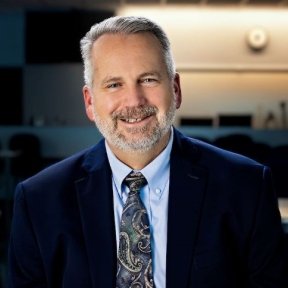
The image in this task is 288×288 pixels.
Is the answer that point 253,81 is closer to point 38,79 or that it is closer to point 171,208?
point 38,79

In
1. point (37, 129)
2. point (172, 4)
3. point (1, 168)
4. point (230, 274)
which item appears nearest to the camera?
point (230, 274)

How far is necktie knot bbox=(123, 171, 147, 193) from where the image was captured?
1306mm

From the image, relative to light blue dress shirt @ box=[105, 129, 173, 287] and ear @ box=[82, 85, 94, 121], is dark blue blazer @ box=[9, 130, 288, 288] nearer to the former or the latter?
light blue dress shirt @ box=[105, 129, 173, 287]

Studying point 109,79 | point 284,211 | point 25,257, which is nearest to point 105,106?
point 109,79

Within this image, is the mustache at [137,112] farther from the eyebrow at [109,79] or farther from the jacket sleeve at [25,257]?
the jacket sleeve at [25,257]

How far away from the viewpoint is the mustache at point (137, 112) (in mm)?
1245

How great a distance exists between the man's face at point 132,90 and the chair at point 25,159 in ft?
17.4

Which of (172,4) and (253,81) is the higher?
(172,4)

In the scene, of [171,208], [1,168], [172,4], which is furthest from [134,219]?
[172,4]

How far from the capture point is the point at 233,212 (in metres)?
1.26

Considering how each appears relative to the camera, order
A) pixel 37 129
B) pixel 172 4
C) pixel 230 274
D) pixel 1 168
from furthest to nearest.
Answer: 1. pixel 172 4
2. pixel 37 129
3. pixel 1 168
4. pixel 230 274

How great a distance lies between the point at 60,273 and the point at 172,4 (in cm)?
690

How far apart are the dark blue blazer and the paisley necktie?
2 cm

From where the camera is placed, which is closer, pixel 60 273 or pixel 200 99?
pixel 60 273
